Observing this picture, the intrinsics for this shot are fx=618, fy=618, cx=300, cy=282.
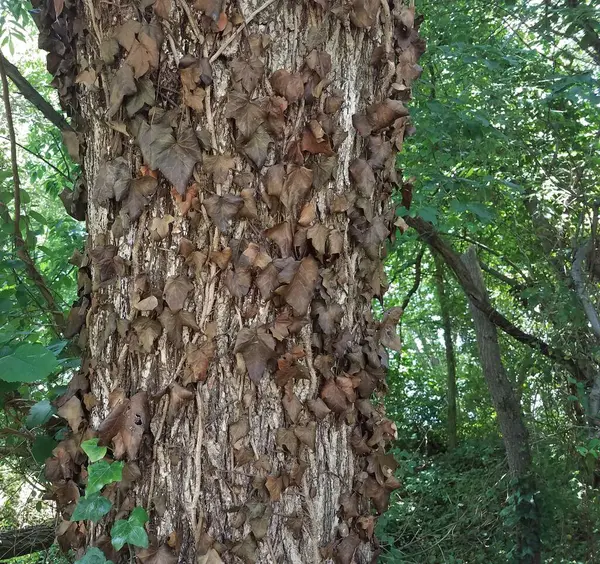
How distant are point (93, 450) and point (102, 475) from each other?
0.06 meters

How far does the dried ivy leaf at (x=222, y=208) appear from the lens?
131 centimetres

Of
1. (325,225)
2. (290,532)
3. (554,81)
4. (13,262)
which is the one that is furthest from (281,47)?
(554,81)

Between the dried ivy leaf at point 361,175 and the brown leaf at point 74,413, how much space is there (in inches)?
32.4

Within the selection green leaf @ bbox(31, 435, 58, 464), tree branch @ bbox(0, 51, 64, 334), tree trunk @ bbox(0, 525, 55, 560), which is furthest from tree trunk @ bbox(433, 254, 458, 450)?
green leaf @ bbox(31, 435, 58, 464)

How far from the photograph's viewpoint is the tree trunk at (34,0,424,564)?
1308 mm

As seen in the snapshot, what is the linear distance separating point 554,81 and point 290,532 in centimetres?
357

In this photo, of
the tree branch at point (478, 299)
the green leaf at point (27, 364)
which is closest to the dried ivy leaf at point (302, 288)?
the green leaf at point (27, 364)

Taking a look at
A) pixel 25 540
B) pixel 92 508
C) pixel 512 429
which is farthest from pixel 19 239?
pixel 512 429

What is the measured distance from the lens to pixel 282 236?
4.41ft

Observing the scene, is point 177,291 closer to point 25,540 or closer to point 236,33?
point 236,33

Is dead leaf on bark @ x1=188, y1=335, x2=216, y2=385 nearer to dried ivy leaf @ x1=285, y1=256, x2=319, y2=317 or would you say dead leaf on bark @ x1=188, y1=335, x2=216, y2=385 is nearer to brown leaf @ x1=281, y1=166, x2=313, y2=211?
dried ivy leaf @ x1=285, y1=256, x2=319, y2=317

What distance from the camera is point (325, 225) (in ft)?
4.65

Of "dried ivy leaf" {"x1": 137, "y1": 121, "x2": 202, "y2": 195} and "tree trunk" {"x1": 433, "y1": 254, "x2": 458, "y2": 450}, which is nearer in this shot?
"dried ivy leaf" {"x1": 137, "y1": 121, "x2": 202, "y2": 195}

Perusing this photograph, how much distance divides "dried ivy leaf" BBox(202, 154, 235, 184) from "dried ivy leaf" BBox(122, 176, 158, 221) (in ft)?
0.40
